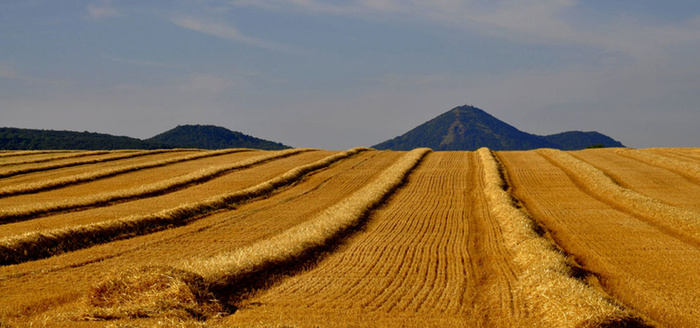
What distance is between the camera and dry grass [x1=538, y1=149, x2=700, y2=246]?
2188 cm

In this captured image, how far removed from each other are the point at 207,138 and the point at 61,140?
5788cm

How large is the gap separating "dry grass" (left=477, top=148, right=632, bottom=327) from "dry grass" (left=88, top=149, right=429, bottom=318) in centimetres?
635

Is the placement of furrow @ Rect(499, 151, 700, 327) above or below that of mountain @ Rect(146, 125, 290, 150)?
below

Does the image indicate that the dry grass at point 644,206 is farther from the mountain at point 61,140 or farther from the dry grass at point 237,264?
the mountain at point 61,140

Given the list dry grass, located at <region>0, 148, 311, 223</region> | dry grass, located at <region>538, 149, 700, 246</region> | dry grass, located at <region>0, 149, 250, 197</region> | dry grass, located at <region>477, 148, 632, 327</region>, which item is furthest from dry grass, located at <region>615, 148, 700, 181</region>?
dry grass, located at <region>0, 149, 250, 197</region>

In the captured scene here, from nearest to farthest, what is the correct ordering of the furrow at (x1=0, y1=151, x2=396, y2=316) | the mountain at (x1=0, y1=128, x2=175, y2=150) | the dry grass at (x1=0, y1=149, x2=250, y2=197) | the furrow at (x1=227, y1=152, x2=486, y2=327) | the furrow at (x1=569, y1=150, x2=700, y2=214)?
the furrow at (x1=227, y1=152, x2=486, y2=327) → the furrow at (x1=0, y1=151, x2=396, y2=316) → the furrow at (x1=569, y1=150, x2=700, y2=214) → the dry grass at (x1=0, y1=149, x2=250, y2=197) → the mountain at (x1=0, y1=128, x2=175, y2=150)

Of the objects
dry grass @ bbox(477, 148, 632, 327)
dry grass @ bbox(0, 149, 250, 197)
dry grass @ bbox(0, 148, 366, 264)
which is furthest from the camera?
dry grass @ bbox(0, 149, 250, 197)

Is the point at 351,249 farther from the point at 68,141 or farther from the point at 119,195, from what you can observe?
the point at 68,141

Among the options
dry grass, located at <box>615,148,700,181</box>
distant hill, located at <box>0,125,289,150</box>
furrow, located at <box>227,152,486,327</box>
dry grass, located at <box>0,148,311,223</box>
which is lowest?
furrow, located at <box>227,152,486,327</box>

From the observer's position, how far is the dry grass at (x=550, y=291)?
11.6 meters

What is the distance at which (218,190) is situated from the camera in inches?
1312

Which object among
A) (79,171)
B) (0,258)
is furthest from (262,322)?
(79,171)

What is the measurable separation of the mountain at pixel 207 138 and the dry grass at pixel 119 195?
116 metres

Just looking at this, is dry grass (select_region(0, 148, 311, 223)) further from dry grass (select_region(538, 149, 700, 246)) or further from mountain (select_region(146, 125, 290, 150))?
mountain (select_region(146, 125, 290, 150))
